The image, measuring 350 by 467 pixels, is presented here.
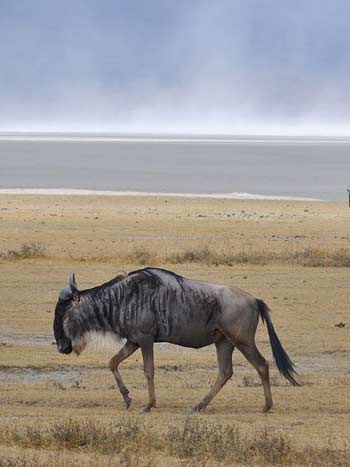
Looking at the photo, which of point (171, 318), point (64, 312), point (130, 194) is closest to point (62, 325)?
point (64, 312)

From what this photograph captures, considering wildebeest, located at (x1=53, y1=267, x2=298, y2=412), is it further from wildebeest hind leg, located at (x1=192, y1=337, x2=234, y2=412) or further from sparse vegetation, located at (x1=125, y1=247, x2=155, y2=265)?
sparse vegetation, located at (x1=125, y1=247, x2=155, y2=265)

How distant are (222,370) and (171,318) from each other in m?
0.66

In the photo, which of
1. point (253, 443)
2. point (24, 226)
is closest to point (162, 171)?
point (24, 226)

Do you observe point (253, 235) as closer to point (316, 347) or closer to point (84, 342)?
point (316, 347)

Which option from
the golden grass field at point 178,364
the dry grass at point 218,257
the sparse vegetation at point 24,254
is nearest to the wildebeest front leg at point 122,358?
the golden grass field at point 178,364

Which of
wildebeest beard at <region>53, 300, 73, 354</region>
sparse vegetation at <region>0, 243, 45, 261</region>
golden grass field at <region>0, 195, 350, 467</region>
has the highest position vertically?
wildebeest beard at <region>53, 300, 73, 354</region>

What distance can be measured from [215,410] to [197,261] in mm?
12454

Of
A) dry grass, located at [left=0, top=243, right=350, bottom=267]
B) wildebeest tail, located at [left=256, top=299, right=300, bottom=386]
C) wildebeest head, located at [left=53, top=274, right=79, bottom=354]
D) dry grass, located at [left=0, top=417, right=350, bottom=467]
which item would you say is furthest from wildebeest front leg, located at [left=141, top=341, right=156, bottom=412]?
dry grass, located at [left=0, top=243, right=350, bottom=267]

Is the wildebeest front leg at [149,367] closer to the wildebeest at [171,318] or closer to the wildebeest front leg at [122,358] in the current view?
the wildebeest at [171,318]

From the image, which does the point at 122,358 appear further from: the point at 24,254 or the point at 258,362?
the point at 24,254

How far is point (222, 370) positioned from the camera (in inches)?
A: 494

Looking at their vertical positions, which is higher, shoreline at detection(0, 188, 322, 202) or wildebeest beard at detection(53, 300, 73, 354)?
wildebeest beard at detection(53, 300, 73, 354)

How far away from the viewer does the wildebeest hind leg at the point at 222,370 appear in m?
12.3

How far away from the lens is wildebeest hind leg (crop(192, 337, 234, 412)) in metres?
12.3
